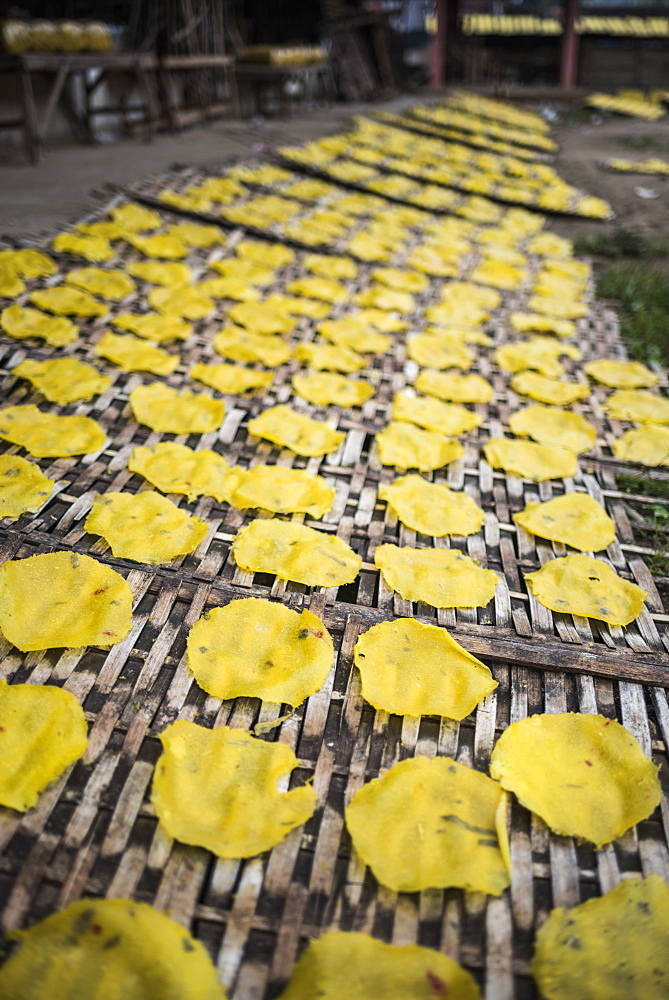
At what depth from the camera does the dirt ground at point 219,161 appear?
392cm

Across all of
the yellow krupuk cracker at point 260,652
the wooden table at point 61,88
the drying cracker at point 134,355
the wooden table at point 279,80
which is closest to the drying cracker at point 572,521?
the yellow krupuk cracker at point 260,652

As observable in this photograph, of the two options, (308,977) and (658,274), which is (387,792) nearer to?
(308,977)

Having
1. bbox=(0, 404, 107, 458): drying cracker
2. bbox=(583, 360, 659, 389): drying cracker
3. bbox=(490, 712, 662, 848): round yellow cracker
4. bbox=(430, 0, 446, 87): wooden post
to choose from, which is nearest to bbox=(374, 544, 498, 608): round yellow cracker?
bbox=(490, 712, 662, 848): round yellow cracker

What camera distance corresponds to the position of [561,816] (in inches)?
47.9

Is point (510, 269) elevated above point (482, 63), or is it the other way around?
point (482, 63)

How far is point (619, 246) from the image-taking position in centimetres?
464

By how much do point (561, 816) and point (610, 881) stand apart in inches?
4.9

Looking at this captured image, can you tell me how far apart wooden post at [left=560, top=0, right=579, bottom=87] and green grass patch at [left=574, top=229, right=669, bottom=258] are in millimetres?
10050

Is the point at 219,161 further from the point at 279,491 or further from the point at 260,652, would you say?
the point at 260,652

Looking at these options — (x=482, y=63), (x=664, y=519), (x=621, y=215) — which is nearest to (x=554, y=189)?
(x=621, y=215)

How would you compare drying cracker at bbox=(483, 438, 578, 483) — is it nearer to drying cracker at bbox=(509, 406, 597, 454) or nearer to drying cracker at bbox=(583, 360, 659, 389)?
drying cracker at bbox=(509, 406, 597, 454)

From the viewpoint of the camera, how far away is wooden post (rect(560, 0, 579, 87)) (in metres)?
11.9

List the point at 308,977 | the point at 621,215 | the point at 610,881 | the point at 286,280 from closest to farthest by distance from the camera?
the point at 308,977 < the point at 610,881 < the point at 286,280 < the point at 621,215

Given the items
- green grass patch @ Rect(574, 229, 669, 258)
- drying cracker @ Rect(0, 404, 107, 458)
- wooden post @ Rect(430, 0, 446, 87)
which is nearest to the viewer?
drying cracker @ Rect(0, 404, 107, 458)
